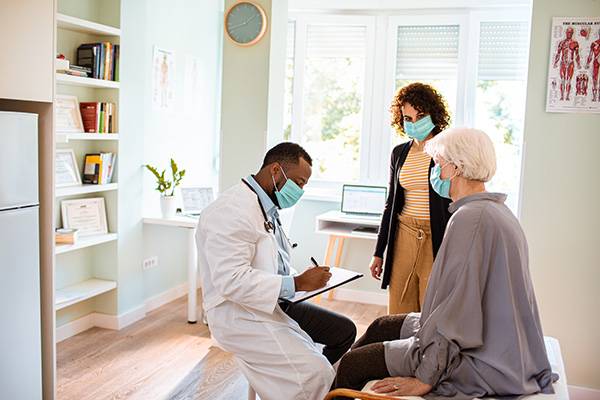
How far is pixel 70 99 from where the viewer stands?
337 cm

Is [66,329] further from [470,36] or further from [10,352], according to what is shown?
[470,36]

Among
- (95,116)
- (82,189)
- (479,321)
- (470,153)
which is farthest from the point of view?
(95,116)

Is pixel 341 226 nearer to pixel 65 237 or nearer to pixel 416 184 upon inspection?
pixel 416 184

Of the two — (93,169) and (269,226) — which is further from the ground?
(93,169)

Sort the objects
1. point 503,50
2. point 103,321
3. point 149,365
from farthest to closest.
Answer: point 503,50 < point 103,321 < point 149,365

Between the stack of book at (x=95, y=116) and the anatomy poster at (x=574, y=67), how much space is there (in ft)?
Answer: 8.74

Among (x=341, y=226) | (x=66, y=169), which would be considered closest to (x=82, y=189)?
(x=66, y=169)

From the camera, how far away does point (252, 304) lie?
76.4 inches

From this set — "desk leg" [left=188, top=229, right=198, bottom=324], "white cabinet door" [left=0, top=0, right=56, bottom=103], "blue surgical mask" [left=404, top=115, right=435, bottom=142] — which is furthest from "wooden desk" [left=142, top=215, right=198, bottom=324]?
"blue surgical mask" [left=404, top=115, right=435, bottom=142]

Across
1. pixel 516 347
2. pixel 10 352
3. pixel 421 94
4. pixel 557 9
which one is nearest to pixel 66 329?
pixel 10 352

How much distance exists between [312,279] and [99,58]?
7.39ft

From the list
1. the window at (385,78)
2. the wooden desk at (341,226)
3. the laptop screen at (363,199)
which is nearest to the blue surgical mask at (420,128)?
the wooden desk at (341,226)

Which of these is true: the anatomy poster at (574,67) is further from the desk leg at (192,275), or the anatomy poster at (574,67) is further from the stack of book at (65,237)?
the stack of book at (65,237)

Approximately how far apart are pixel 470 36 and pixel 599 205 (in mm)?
1887
